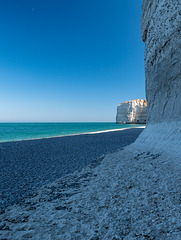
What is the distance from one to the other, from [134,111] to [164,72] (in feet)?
258

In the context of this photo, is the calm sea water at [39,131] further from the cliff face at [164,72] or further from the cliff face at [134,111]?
the cliff face at [164,72]

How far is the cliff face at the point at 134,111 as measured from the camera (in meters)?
79.4

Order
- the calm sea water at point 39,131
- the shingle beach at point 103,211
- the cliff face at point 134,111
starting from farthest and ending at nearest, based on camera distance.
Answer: the cliff face at point 134,111 → the calm sea water at point 39,131 → the shingle beach at point 103,211

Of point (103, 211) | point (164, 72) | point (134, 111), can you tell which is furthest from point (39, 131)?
point (134, 111)

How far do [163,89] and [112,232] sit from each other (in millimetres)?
8089

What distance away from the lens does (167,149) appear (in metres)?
5.96

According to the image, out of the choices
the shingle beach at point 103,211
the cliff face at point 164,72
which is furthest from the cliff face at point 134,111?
the shingle beach at point 103,211

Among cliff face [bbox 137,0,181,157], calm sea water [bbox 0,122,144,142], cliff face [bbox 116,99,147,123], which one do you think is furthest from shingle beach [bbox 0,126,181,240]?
cliff face [bbox 116,99,147,123]

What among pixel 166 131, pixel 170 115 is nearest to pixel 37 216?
pixel 166 131

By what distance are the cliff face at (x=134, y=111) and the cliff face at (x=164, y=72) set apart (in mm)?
74879

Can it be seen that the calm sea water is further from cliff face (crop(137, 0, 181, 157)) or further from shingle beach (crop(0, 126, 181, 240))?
cliff face (crop(137, 0, 181, 157))

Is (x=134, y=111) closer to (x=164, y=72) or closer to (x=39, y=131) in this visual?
(x=39, y=131)

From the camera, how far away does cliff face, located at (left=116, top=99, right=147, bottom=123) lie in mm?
79412

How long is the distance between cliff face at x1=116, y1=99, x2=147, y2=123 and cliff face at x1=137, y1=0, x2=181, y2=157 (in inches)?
2948
